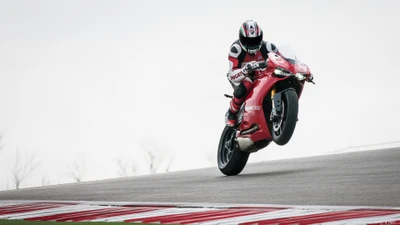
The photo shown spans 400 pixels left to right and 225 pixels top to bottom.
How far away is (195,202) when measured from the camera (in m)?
7.57

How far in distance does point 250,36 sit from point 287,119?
1.72 metres

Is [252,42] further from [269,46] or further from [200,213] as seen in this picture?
[200,213]

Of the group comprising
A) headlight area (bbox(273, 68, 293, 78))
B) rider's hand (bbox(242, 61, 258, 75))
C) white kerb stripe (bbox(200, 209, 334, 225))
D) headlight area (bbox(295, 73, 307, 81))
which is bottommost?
white kerb stripe (bbox(200, 209, 334, 225))

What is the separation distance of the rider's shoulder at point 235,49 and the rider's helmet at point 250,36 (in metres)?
0.09

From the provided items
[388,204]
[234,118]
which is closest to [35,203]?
[234,118]

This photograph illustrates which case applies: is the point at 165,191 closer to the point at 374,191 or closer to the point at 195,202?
the point at 195,202

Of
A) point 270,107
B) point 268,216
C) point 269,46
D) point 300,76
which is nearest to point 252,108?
point 270,107

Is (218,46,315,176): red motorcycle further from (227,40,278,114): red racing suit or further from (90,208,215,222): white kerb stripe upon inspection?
(90,208,215,222): white kerb stripe

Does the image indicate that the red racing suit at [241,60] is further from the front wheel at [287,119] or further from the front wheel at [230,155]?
the front wheel at [287,119]

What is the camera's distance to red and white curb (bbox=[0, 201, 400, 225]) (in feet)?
17.7

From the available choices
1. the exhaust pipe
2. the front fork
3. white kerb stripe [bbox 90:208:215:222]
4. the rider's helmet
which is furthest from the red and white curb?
the rider's helmet

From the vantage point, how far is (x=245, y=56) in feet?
36.3

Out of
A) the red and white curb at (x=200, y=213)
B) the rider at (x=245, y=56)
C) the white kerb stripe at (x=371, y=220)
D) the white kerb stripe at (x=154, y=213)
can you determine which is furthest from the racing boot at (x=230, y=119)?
the white kerb stripe at (x=371, y=220)

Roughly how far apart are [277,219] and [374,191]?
6.39 ft
